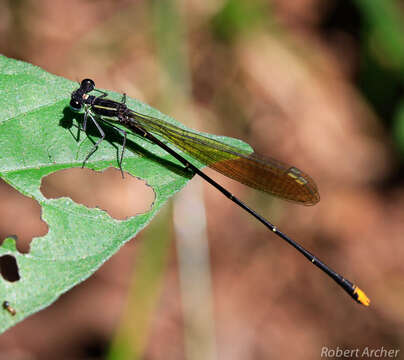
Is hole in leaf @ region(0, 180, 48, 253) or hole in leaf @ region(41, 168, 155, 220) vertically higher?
hole in leaf @ region(41, 168, 155, 220)

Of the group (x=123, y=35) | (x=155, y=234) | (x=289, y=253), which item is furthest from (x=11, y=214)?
(x=289, y=253)

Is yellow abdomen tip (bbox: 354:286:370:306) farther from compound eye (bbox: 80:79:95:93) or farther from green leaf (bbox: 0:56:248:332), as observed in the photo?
compound eye (bbox: 80:79:95:93)

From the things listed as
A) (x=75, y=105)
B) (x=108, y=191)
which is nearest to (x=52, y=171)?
(x=75, y=105)

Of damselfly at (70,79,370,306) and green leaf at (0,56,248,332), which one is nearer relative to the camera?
green leaf at (0,56,248,332)

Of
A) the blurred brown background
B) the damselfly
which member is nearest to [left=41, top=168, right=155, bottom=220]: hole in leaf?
the blurred brown background

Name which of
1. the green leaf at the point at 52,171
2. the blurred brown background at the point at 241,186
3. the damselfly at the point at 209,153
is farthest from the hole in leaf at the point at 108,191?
the green leaf at the point at 52,171

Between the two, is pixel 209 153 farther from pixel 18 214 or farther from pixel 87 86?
pixel 18 214
